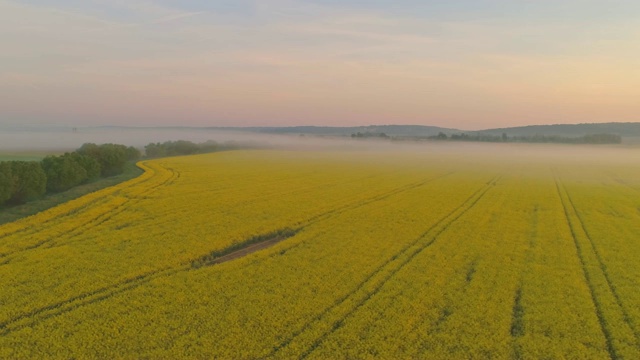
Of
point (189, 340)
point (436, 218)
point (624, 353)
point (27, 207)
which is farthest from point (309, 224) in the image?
point (27, 207)

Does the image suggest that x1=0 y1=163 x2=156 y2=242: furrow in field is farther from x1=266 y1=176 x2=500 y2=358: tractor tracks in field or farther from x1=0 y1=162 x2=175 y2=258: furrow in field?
x1=266 y1=176 x2=500 y2=358: tractor tracks in field

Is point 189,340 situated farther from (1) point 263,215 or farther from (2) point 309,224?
(1) point 263,215

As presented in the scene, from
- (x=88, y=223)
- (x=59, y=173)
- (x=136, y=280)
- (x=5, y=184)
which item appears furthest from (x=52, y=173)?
(x=136, y=280)

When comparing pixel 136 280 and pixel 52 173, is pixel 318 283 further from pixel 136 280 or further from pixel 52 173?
pixel 52 173

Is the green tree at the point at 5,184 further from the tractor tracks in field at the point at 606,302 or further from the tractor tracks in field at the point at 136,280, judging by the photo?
the tractor tracks in field at the point at 606,302

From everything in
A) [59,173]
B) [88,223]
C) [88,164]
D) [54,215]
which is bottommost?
[88,223]

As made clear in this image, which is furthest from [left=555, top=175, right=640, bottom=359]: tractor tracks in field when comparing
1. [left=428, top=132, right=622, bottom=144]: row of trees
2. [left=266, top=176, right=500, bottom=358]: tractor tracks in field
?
[left=428, top=132, right=622, bottom=144]: row of trees

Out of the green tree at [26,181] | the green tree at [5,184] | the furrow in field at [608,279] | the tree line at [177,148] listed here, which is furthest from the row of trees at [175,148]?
the furrow in field at [608,279]
